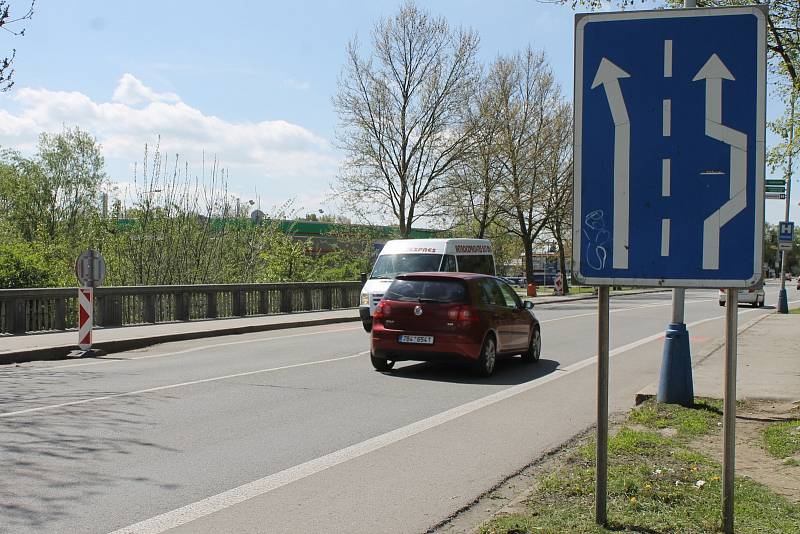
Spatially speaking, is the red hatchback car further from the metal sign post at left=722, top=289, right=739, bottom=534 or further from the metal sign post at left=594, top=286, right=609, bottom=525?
the metal sign post at left=722, top=289, right=739, bottom=534

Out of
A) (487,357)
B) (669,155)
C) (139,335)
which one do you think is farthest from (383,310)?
(669,155)

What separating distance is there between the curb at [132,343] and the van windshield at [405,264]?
10.2ft

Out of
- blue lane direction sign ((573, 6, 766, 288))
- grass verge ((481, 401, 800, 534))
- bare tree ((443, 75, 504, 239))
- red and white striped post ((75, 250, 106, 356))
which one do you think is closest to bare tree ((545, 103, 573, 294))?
bare tree ((443, 75, 504, 239))

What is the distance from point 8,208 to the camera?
57.2m

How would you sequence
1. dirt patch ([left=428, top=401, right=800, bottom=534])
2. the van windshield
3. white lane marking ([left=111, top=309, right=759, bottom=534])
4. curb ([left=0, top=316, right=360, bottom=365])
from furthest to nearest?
1. the van windshield
2. curb ([left=0, top=316, right=360, bottom=365])
3. dirt patch ([left=428, top=401, right=800, bottom=534])
4. white lane marking ([left=111, top=309, right=759, bottom=534])

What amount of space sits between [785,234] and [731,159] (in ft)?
100

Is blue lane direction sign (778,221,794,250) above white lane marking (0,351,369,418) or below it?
above

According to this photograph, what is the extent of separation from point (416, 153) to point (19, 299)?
2958cm

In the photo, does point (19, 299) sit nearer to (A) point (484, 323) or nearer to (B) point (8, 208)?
(A) point (484, 323)

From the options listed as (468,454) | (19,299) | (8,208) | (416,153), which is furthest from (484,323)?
(8,208)

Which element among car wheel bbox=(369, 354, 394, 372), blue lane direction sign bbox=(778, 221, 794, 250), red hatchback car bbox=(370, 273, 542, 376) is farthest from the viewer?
blue lane direction sign bbox=(778, 221, 794, 250)


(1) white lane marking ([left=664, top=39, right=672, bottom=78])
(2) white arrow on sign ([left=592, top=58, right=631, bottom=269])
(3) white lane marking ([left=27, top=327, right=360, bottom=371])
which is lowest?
(3) white lane marking ([left=27, top=327, right=360, bottom=371])

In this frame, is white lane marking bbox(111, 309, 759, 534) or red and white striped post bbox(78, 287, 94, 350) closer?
white lane marking bbox(111, 309, 759, 534)

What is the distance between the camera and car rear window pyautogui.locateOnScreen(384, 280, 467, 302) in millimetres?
12656
